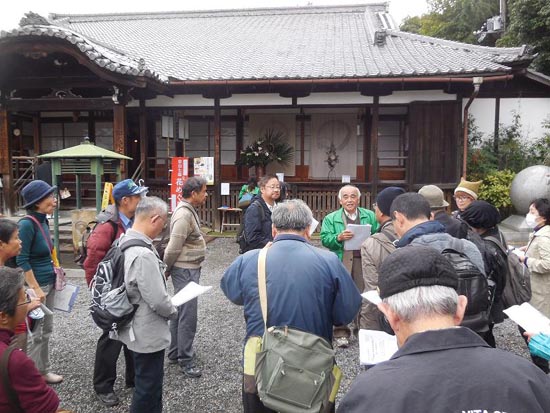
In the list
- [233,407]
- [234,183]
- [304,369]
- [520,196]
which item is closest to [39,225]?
[233,407]

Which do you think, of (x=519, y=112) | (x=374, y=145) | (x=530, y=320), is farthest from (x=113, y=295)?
(x=519, y=112)

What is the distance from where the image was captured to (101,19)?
1717 cm

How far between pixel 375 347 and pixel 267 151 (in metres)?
9.06

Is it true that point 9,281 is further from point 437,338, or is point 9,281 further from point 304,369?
point 437,338

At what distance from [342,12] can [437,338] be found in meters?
17.0

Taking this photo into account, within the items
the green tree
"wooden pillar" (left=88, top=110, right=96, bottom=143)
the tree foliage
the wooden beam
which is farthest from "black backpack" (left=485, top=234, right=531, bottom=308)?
the tree foliage

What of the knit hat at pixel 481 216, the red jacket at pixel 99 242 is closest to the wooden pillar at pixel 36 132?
the red jacket at pixel 99 242

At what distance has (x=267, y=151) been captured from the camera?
424 inches

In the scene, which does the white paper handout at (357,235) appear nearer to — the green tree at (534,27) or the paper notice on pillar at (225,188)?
the paper notice on pillar at (225,188)

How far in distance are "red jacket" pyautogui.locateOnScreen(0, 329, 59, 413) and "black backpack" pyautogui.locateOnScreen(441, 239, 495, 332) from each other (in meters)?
1.89

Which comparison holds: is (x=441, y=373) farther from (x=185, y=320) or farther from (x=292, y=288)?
(x=185, y=320)

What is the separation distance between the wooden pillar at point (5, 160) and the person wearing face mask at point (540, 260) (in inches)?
404

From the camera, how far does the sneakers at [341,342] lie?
13.5ft

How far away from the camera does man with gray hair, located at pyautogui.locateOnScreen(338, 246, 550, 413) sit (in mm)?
958
